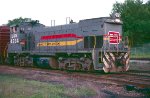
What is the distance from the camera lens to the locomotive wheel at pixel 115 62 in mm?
16059

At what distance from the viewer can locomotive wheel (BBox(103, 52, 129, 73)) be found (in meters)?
16.1

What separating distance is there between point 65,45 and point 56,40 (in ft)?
3.63

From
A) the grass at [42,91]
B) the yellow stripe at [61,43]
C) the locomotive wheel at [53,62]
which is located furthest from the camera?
the locomotive wheel at [53,62]

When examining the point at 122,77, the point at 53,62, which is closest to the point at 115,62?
the point at 122,77

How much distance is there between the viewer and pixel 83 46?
17.2 m

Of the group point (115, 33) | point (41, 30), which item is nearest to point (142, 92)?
point (115, 33)

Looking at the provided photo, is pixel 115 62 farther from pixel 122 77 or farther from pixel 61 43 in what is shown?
pixel 61 43

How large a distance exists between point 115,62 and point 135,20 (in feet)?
118

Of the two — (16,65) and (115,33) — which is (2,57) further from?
(115,33)

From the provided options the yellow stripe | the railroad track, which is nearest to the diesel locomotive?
the yellow stripe

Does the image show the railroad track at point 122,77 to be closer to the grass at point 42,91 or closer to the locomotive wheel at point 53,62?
the grass at point 42,91

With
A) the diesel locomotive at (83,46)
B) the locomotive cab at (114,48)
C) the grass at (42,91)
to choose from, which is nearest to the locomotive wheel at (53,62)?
the diesel locomotive at (83,46)

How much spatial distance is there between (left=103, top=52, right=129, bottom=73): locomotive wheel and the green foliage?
27.0 m

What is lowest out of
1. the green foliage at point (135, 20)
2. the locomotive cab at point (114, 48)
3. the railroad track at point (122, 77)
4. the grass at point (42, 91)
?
the grass at point (42, 91)
